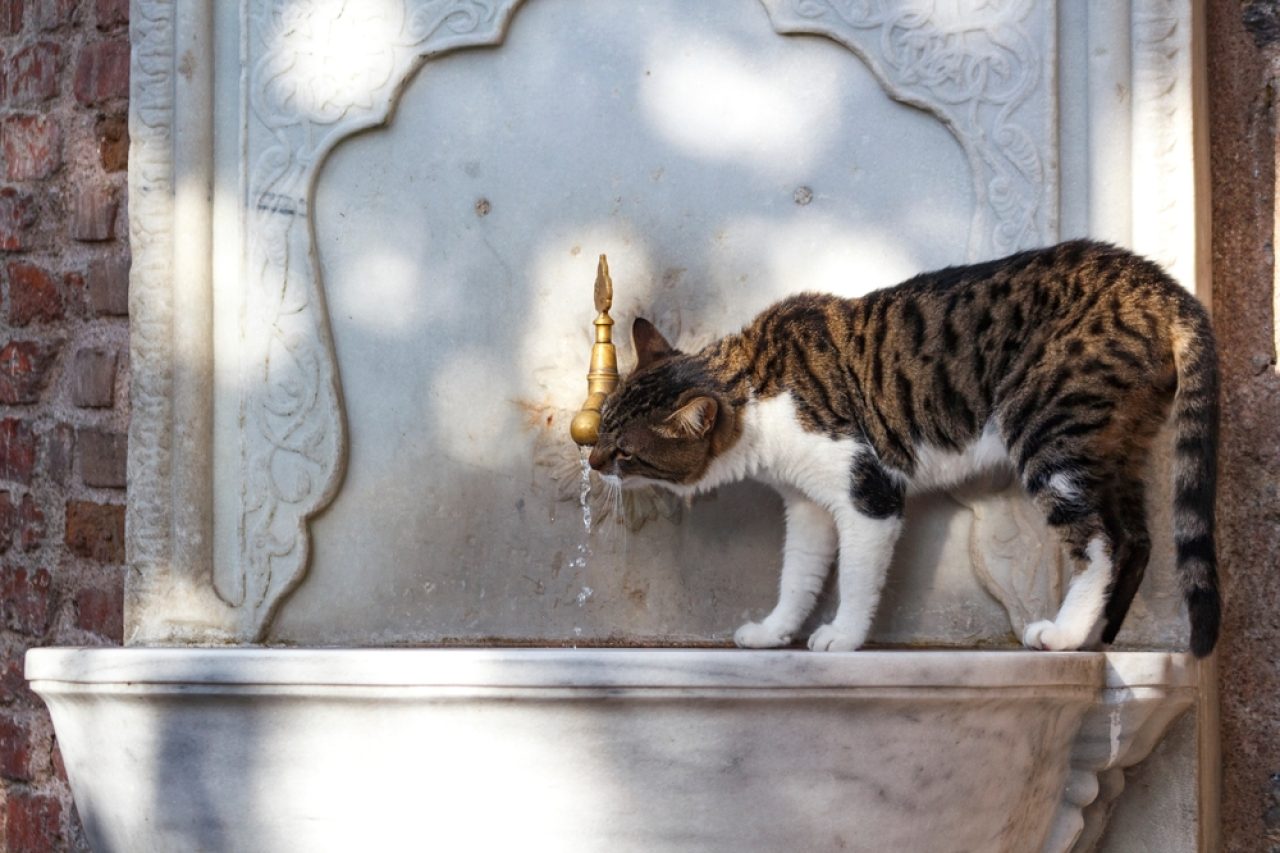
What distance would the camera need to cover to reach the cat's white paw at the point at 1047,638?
6.41 ft

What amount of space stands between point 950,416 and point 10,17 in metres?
2.08

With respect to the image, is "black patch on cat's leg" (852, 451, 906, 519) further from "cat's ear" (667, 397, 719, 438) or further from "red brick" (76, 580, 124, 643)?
"red brick" (76, 580, 124, 643)

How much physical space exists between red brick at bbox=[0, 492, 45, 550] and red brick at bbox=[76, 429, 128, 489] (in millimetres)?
157

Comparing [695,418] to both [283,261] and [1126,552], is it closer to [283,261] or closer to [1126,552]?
[1126,552]

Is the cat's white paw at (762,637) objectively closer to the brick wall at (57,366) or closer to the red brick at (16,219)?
the brick wall at (57,366)

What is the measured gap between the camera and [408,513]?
2486mm

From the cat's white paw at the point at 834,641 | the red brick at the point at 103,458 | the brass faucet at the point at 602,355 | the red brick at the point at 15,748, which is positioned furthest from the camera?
the red brick at the point at 15,748

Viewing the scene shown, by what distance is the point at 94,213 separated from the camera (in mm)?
2748

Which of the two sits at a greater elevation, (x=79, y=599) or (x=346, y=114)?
(x=346, y=114)

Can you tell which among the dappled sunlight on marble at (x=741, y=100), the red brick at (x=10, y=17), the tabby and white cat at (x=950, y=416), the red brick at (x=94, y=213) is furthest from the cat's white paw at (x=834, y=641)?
the red brick at (x=10, y=17)

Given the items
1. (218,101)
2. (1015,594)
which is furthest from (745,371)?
(218,101)

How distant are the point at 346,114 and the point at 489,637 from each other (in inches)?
37.4

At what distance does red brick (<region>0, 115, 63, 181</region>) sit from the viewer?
9.25 ft

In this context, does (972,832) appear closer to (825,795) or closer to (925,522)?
(825,795)
